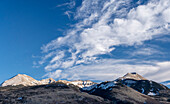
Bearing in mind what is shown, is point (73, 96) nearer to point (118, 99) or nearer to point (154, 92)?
point (118, 99)

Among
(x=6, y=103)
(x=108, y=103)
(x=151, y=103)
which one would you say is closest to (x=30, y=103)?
(x=6, y=103)

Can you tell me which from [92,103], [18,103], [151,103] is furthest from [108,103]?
[18,103]

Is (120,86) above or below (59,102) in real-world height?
above

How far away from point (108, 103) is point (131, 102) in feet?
57.5

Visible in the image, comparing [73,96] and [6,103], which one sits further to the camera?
[73,96]

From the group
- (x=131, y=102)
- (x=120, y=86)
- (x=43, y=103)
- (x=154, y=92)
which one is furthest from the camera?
(x=154, y=92)

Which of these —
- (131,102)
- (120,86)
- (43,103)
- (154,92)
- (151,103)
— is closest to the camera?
(43,103)

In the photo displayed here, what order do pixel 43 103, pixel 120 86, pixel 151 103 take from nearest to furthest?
pixel 43 103 < pixel 151 103 < pixel 120 86

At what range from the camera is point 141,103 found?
4043 inches

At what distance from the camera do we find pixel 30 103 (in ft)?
277

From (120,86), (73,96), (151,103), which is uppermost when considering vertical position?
(120,86)

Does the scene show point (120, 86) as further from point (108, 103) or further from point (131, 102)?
point (108, 103)

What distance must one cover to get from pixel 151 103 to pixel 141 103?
32.0ft

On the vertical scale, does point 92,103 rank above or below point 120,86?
below
